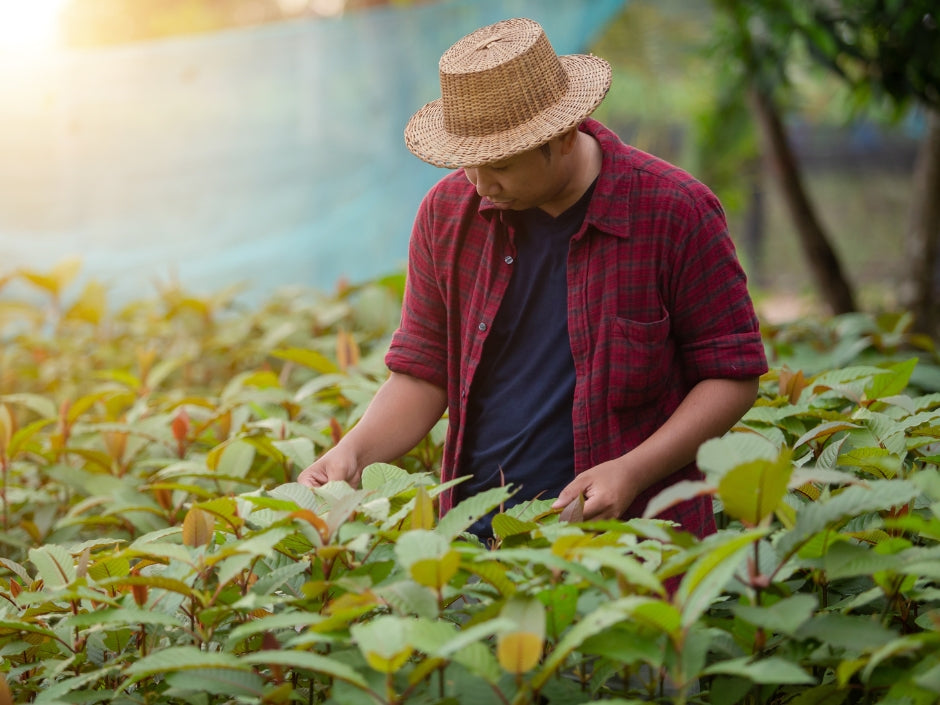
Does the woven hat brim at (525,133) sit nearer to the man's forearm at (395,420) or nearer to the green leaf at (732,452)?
the man's forearm at (395,420)

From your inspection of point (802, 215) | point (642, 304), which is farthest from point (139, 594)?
point (802, 215)

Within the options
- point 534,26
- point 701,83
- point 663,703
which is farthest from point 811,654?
point 701,83

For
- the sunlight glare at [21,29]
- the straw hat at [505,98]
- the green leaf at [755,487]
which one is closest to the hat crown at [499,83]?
the straw hat at [505,98]

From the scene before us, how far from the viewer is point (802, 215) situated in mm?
5156

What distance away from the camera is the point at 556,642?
4.09 ft

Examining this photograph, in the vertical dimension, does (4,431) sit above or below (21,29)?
below

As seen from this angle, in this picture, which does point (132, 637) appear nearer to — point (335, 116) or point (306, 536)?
point (306, 536)

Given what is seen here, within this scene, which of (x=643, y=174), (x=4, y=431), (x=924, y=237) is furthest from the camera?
(x=924, y=237)

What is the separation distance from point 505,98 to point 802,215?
367cm

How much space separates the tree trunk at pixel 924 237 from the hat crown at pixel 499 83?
11.6 feet

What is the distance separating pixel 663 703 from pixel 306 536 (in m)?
0.50

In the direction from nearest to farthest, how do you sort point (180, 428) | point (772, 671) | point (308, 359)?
point (772, 671) < point (180, 428) < point (308, 359)

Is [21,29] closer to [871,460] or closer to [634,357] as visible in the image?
[634,357]

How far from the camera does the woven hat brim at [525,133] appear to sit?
1769 millimetres
